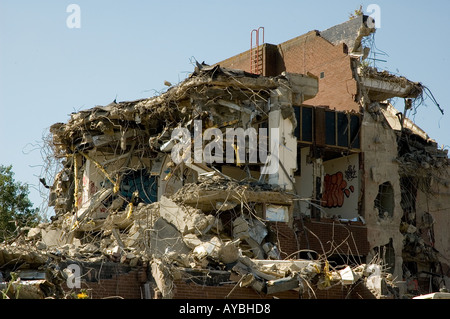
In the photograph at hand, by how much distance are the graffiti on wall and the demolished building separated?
5 cm

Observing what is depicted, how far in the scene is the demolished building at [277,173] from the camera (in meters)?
21.7

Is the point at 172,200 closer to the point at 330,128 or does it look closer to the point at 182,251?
the point at 182,251

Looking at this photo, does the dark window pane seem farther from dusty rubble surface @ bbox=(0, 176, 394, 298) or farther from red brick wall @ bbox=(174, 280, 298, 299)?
red brick wall @ bbox=(174, 280, 298, 299)

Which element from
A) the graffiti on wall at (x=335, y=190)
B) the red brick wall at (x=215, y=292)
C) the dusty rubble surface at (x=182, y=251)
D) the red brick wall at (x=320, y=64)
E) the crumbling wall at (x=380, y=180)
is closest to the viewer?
the dusty rubble surface at (x=182, y=251)

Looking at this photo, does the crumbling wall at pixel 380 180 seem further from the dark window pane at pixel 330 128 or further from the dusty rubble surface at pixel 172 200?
the dusty rubble surface at pixel 172 200

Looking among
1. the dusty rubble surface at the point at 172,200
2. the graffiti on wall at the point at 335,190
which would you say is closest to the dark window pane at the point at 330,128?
the graffiti on wall at the point at 335,190

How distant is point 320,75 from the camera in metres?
29.3

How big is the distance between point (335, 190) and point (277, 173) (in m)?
4.99

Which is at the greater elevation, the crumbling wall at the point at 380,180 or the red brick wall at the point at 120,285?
the crumbling wall at the point at 380,180

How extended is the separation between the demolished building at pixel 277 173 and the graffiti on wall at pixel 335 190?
0.05 meters

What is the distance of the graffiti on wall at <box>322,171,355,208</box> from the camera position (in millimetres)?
27234

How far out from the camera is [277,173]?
23125 millimetres

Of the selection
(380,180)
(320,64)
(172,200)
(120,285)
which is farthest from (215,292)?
(320,64)
